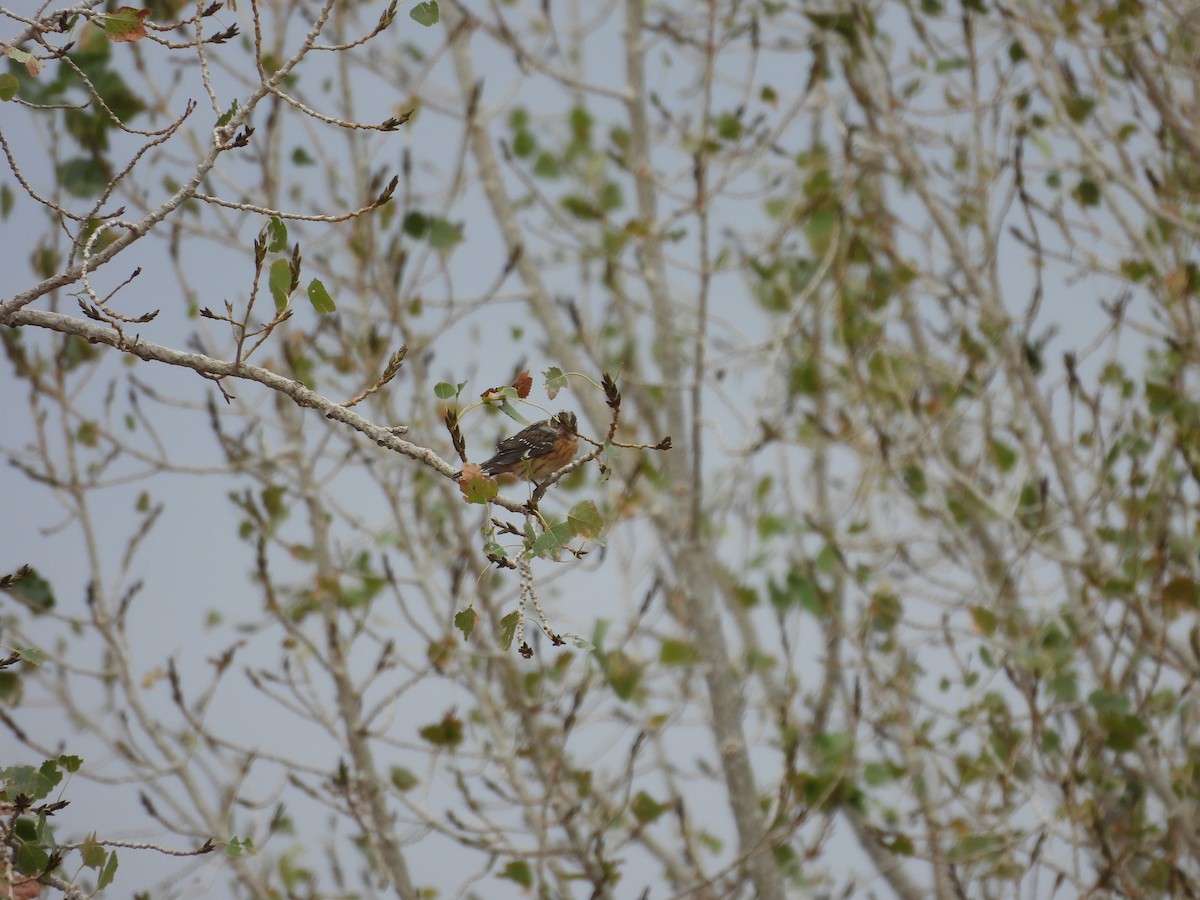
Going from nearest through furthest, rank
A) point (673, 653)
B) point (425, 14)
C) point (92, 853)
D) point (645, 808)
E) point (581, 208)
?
point (425, 14), point (92, 853), point (645, 808), point (673, 653), point (581, 208)

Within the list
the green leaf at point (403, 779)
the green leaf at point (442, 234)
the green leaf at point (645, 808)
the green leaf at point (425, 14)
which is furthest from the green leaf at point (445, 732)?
the green leaf at point (425, 14)

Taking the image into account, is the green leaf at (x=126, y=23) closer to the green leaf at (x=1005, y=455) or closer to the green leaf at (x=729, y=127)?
the green leaf at (x=729, y=127)

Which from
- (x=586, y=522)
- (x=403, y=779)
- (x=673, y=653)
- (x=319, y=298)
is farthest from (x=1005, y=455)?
(x=319, y=298)

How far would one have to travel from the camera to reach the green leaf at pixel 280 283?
4.51 feet

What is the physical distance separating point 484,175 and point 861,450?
1.81 metres

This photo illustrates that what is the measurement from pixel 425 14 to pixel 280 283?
39 centimetres

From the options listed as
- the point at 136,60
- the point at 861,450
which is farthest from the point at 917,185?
the point at 136,60

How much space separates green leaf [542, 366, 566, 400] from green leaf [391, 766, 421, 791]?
2.52 m

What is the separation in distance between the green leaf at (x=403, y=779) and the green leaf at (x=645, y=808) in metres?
0.71

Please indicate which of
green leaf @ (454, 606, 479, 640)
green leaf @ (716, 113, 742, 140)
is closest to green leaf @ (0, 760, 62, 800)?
green leaf @ (454, 606, 479, 640)

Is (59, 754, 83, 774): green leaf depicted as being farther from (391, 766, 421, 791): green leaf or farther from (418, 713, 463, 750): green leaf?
(391, 766, 421, 791): green leaf

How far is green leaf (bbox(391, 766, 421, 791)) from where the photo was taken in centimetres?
362

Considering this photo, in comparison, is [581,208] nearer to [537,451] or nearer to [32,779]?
[537,451]

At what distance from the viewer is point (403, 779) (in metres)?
3.64
